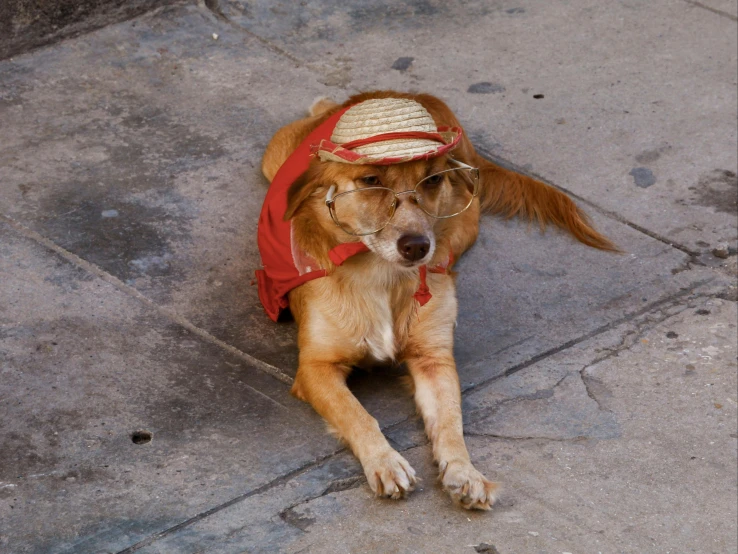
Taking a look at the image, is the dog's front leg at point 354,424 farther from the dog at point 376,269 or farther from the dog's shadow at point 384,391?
the dog's shadow at point 384,391

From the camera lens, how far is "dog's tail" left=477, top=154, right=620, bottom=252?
16.0 feet

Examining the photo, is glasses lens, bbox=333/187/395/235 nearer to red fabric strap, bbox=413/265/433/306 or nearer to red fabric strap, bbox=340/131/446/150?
red fabric strap, bbox=340/131/446/150

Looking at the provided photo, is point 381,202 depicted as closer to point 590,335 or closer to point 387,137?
point 387,137

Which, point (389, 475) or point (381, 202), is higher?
point (381, 202)

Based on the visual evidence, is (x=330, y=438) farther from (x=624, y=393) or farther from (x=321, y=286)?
(x=624, y=393)

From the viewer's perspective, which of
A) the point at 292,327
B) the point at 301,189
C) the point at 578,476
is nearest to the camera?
the point at 578,476

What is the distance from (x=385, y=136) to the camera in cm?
353

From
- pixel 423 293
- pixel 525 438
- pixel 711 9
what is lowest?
pixel 525 438

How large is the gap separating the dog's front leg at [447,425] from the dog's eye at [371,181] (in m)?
0.69

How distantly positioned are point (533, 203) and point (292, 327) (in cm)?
142

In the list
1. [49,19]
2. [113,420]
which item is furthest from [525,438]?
[49,19]

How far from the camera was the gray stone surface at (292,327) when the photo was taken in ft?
10.8

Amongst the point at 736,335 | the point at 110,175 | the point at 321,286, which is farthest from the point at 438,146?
the point at 110,175

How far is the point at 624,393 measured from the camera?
395 centimetres
